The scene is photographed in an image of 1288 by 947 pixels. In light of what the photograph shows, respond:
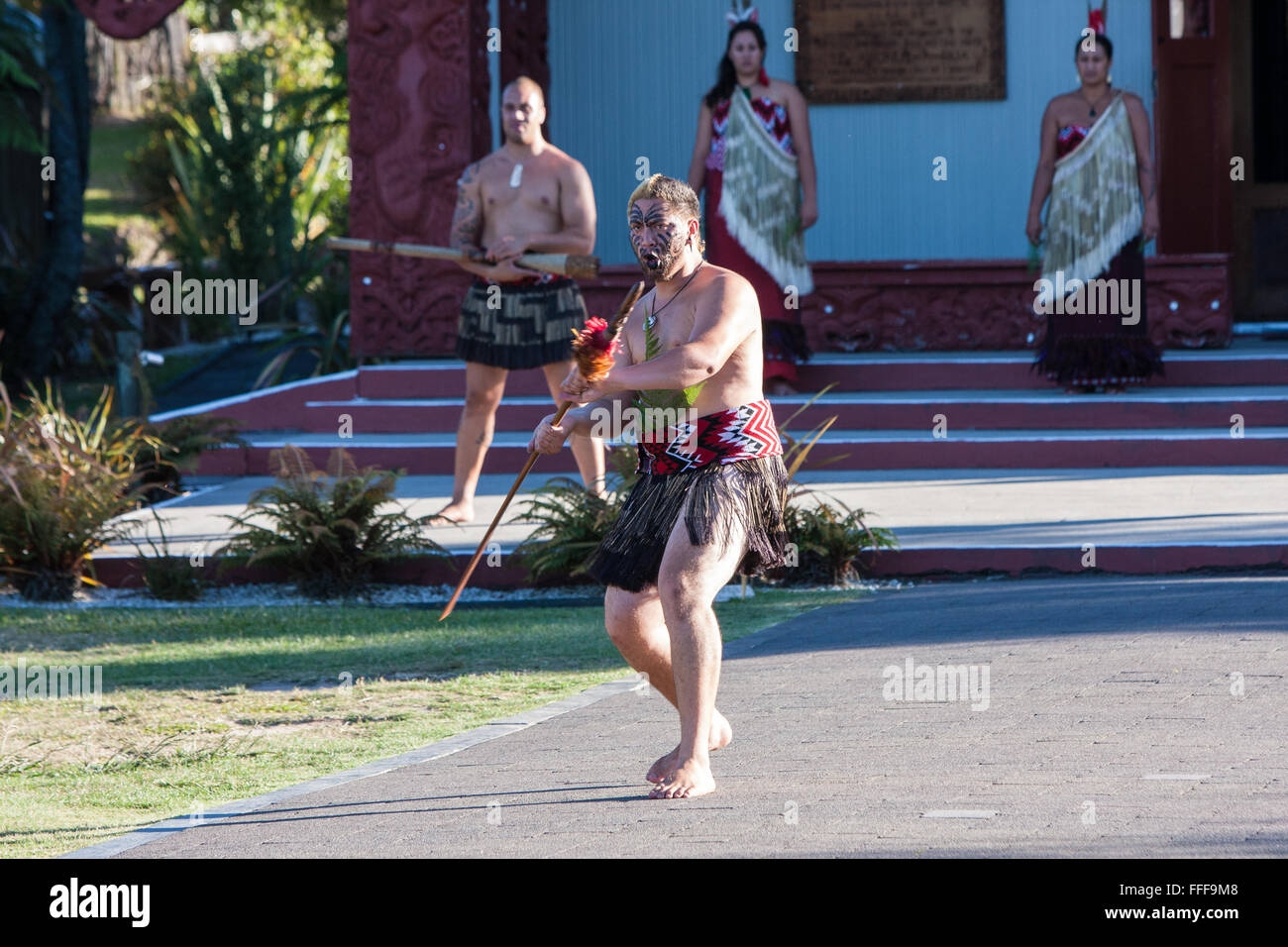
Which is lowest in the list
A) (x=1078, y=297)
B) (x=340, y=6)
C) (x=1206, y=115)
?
(x=1078, y=297)

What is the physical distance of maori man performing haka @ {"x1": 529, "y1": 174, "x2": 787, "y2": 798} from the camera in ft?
16.7

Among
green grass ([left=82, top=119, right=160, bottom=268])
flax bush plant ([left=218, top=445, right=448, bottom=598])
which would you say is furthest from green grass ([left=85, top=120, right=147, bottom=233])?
flax bush plant ([left=218, top=445, right=448, bottom=598])

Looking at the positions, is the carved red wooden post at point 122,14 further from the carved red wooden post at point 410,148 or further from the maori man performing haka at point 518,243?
the maori man performing haka at point 518,243

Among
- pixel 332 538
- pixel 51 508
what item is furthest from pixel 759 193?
pixel 51 508

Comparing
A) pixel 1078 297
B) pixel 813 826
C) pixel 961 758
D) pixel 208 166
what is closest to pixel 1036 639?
pixel 961 758

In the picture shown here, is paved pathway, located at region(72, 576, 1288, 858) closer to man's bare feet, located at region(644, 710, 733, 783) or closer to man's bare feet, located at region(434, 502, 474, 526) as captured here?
man's bare feet, located at region(644, 710, 733, 783)

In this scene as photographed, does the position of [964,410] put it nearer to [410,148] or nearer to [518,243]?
[518,243]

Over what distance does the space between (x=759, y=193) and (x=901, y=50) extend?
3426 mm

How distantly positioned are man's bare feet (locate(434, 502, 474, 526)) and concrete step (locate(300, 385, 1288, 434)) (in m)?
2.51

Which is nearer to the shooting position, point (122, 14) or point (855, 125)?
point (122, 14)

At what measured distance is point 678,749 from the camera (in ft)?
17.1

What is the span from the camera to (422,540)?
909cm

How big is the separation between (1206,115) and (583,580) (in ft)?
24.4
